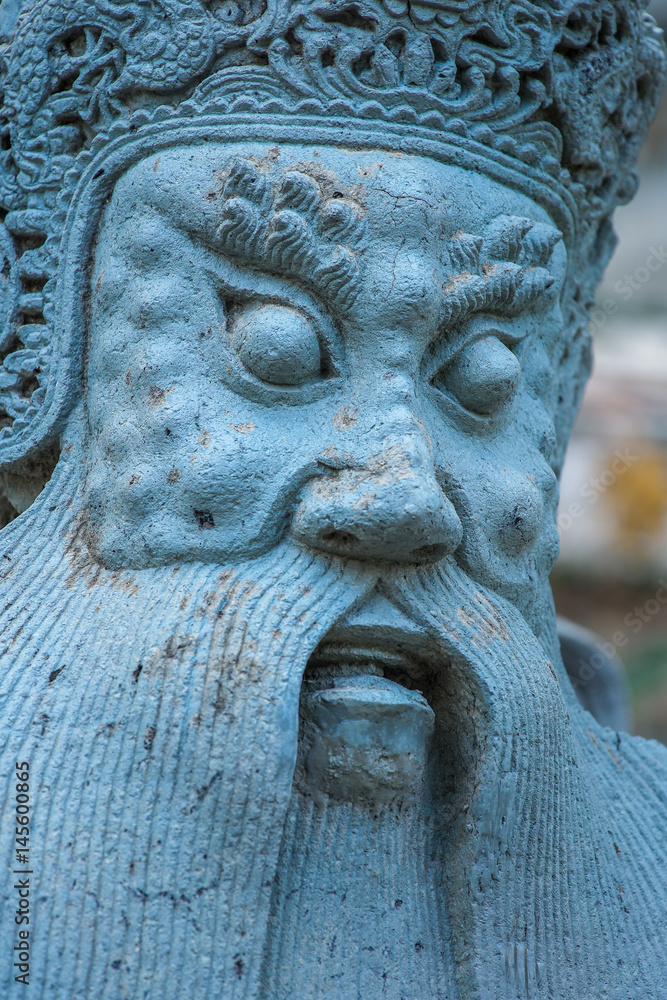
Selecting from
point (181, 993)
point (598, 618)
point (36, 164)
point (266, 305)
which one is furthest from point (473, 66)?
point (598, 618)

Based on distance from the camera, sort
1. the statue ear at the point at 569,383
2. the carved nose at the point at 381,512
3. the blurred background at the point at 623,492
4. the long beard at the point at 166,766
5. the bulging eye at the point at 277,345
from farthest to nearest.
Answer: the blurred background at the point at 623,492 → the statue ear at the point at 569,383 → the bulging eye at the point at 277,345 → the carved nose at the point at 381,512 → the long beard at the point at 166,766

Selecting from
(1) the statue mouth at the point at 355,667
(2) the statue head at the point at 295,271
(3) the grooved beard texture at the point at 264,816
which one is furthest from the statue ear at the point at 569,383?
(1) the statue mouth at the point at 355,667

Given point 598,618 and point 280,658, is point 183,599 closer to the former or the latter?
point 280,658

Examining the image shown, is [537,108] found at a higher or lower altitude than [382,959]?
higher

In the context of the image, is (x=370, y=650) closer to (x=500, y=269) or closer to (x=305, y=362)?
(x=305, y=362)

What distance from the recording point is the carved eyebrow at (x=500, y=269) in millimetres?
2014

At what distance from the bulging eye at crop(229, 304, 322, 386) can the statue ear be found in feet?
2.57

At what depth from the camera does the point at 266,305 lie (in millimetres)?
1972

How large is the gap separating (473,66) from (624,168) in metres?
0.60

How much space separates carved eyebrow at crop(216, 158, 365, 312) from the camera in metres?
1.92

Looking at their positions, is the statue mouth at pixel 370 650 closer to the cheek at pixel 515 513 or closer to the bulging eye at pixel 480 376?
the cheek at pixel 515 513

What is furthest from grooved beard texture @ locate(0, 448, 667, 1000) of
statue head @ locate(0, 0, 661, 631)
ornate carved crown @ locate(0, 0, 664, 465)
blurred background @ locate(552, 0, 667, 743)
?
blurred background @ locate(552, 0, 667, 743)

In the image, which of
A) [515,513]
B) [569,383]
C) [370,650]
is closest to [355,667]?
[370,650]

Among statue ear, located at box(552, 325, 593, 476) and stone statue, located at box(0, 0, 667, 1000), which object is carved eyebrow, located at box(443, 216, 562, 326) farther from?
statue ear, located at box(552, 325, 593, 476)
